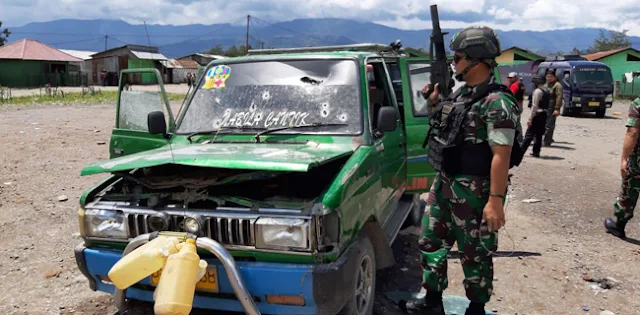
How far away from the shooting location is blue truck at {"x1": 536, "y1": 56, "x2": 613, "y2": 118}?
19.3m

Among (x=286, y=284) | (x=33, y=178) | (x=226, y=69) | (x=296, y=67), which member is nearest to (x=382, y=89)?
(x=296, y=67)

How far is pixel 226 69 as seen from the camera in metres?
4.25

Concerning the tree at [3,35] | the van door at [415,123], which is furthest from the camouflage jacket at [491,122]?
the tree at [3,35]

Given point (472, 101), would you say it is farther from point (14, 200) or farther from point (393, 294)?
point (14, 200)

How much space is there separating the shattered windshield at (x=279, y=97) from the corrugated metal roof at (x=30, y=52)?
4247 centimetres

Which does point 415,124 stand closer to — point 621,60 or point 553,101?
point 553,101

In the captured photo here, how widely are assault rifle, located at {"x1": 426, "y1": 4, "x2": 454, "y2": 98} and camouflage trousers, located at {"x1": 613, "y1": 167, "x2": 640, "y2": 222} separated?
2.39 meters

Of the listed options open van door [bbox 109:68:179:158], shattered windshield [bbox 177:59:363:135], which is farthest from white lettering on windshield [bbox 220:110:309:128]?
open van door [bbox 109:68:179:158]

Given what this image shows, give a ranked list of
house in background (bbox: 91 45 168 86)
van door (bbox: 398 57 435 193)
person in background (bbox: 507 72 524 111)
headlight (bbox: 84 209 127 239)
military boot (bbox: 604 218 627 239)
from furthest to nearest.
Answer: house in background (bbox: 91 45 168 86) → person in background (bbox: 507 72 524 111) → military boot (bbox: 604 218 627 239) → van door (bbox: 398 57 435 193) → headlight (bbox: 84 209 127 239)

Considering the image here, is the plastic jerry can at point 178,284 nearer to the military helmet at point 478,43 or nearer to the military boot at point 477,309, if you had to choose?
the military boot at point 477,309

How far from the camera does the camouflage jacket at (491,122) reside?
2836 mm

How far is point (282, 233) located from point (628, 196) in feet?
13.9

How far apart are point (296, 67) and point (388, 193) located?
1.25 metres

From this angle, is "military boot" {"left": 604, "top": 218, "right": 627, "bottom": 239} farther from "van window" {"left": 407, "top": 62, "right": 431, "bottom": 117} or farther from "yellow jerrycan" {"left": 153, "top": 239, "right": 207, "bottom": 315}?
"yellow jerrycan" {"left": 153, "top": 239, "right": 207, "bottom": 315}
